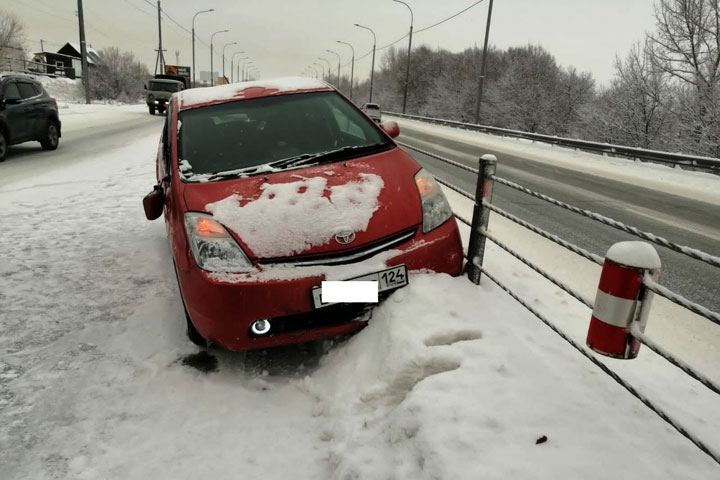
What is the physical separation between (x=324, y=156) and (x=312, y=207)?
787 millimetres

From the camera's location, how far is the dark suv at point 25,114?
10.5 m

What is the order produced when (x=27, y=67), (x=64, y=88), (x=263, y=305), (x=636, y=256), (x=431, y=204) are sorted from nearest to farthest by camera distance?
(x=636, y=256) < (x=263, y=305) < (x=431, y=204) < (x=27, y=67) < (x=64, y=88)

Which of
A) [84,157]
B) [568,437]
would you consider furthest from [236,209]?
[84,157]

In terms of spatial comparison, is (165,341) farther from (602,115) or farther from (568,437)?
(602,115)

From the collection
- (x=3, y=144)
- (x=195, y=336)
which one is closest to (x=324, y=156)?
(x=195, y=336)

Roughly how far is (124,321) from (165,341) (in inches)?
19.1

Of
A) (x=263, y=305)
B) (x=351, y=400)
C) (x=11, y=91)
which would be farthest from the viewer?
(x=11, y=91)

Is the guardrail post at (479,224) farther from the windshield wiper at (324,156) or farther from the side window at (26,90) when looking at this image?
the side window at (26,90)

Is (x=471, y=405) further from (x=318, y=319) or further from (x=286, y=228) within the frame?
(x=286, y=228)

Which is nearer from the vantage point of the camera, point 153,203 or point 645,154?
point 153,203

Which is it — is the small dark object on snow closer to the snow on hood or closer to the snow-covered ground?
the snow-covered ground

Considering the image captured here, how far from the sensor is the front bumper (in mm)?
2611

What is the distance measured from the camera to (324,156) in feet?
11.6

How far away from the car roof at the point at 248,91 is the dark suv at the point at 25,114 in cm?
841
